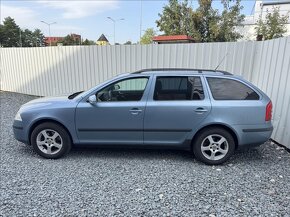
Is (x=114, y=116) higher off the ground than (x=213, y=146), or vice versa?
(x=114, y=116)

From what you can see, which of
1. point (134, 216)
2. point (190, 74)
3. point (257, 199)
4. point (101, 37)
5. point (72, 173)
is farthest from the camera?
point (101, 37)

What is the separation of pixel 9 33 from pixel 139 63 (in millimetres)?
68889

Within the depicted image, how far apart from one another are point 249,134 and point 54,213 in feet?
10.0

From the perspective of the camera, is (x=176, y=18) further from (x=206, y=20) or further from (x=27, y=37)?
(x=27, y=37)

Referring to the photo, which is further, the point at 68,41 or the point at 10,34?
the point at 68,41

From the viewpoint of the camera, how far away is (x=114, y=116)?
165 inches

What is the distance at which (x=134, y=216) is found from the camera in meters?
2.88

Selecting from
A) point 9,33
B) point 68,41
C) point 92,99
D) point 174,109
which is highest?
point 9,33

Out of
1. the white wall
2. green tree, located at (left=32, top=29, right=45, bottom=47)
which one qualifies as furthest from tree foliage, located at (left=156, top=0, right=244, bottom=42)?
green tree, located at (left=32, top=29, right=45, bottom=47)

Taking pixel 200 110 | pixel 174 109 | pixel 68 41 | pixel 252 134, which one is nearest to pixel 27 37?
pixel 68 41

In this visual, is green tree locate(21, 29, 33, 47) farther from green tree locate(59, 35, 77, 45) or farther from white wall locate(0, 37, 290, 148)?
white wall locate(0, 37, 290, 148)

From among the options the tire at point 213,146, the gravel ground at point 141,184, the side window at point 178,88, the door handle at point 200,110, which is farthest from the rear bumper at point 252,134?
the side window at point 178,88

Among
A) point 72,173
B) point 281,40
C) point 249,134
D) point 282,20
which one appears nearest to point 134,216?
point 72,173

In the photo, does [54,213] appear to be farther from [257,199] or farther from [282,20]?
[282,20]
